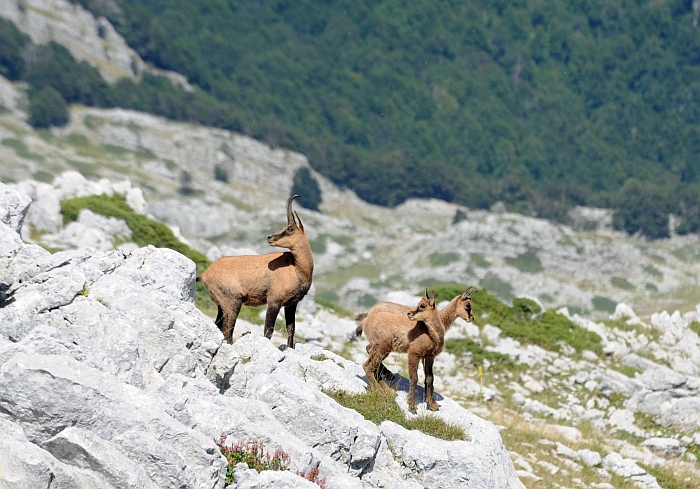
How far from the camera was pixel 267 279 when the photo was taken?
58.2 ft

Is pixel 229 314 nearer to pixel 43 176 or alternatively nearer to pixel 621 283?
pixel 621 283

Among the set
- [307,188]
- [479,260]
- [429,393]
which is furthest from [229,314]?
[307,188]

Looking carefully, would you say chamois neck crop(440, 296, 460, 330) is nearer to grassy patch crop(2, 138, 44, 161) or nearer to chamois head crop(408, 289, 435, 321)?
chamois head crop(408, 289, 435, 321)

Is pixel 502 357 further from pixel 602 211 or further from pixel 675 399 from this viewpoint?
pixel 602 211

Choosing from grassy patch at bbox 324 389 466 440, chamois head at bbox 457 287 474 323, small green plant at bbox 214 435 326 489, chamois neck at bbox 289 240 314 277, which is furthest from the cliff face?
chamois head at bbox 457 287 474 323

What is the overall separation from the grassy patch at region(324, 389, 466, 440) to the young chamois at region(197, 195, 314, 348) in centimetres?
236

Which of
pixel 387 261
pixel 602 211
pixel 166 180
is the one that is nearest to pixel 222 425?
pixel 387 261

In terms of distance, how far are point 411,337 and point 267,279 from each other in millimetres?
3141

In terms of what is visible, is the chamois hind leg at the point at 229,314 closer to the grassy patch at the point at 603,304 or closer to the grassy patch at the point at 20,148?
the grassy patch at the point at 603,304

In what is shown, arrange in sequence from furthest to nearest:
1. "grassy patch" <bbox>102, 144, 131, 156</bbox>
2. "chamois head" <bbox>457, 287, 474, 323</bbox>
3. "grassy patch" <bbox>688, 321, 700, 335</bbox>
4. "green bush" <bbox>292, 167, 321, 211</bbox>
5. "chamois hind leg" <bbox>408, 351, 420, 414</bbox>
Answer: "green bush" <bbox>292, 167, 321, 211</bbox>
"grassy patch" <bbox>102, 144, 131, 156</bbox>
"grassy patch" <bbox>688, 321, 700, 335</bbox>
"chamois head" <bbox>457, 287, 474, 323</bbox>
"chamois hind leg" <bbox>408, 351, 420, 414</bbox>

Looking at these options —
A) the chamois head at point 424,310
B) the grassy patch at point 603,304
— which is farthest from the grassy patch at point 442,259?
the chamois head at point 424,310

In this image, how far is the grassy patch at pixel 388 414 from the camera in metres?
15.8

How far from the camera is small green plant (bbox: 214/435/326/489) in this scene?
41.8 feet

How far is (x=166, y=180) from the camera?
14100 cm
